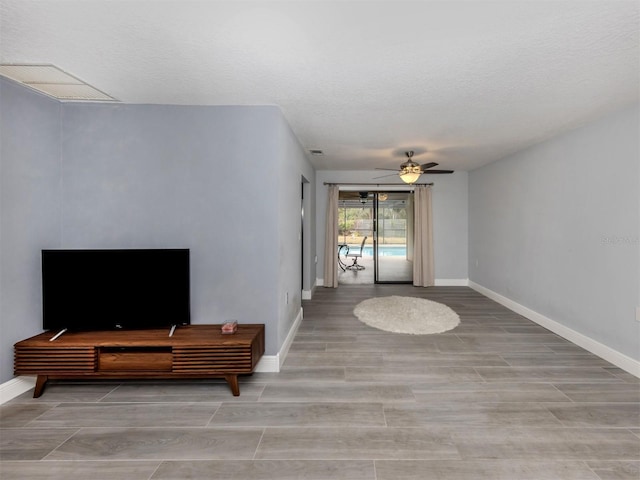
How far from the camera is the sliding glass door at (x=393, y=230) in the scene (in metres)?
7.33

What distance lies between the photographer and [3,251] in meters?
2.48

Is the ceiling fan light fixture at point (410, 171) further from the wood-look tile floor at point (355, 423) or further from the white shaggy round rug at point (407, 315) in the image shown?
the wood-look tile floor at point (355, 423)

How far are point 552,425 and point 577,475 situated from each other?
0.46 meters

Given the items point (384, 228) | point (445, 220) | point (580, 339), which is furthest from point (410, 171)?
point (580, 339)

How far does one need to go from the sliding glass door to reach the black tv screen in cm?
511

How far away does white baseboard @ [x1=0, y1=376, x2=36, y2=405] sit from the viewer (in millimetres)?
2474

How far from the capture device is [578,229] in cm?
367

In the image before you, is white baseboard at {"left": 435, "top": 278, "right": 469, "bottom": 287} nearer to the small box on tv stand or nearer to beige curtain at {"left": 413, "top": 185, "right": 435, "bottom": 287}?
beige curtain at {"left": 413, "top": 185, "right": 435, "bottom": 287}

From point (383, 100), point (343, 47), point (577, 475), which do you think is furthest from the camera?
point (383, 100)

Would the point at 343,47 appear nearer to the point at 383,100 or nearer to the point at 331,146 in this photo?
the point at 383,100

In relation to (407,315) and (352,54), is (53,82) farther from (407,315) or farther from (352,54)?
(407,315)

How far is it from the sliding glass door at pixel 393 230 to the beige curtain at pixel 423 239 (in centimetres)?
43

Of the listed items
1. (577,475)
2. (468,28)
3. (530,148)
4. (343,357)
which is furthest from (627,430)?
(530,148)

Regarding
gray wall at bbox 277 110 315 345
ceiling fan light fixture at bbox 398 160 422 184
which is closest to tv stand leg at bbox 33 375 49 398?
gray wall at bbox 277 110 315 345
